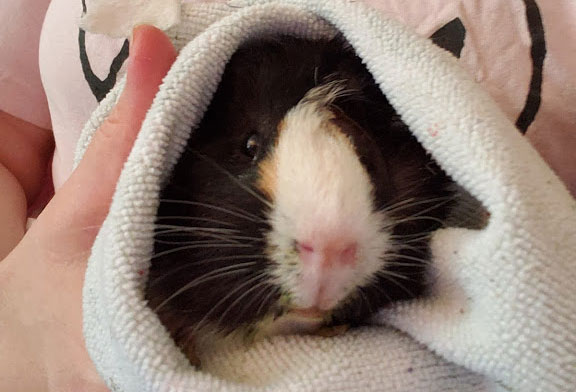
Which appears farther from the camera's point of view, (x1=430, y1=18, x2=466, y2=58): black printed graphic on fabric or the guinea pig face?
(x1=430, y1=18, x2=466, y2=58): black printed graphic on fabric

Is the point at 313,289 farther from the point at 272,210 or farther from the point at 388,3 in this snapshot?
the point at 388,3

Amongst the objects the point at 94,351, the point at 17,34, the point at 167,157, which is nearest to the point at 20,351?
the point at 94,351

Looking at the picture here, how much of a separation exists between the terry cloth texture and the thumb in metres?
0.06

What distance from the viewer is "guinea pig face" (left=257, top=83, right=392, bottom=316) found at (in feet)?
1.46

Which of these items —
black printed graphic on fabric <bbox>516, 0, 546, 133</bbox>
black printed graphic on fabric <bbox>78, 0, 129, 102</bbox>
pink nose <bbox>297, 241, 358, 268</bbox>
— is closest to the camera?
pink nose <bbox>297, 241, 358, 268</bbox>

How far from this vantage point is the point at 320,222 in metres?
0.44

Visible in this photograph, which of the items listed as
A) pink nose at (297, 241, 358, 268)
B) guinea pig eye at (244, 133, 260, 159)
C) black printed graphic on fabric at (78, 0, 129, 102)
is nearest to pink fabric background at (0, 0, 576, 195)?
black printed graphic on fabric at (78, 0, 129, 102)

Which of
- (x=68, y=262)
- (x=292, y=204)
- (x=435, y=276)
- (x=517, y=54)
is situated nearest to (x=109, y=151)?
(x=68, y=262)

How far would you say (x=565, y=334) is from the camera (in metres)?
0.43

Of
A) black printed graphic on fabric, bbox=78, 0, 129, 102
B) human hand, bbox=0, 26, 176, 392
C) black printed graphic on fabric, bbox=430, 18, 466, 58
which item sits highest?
black printed graphic on fabric, bbox=430, 18, 466, 58

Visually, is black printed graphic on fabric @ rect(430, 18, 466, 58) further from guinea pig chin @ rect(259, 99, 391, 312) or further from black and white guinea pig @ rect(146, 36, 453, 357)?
guinea pig chin @ rect(259, 99, 391, 312)

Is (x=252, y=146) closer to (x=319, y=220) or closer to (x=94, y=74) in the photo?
(x=319, y=220)

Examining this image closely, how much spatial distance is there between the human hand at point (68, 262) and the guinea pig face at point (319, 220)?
0.20 meters

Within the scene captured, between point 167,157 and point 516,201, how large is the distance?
0.31 meters
